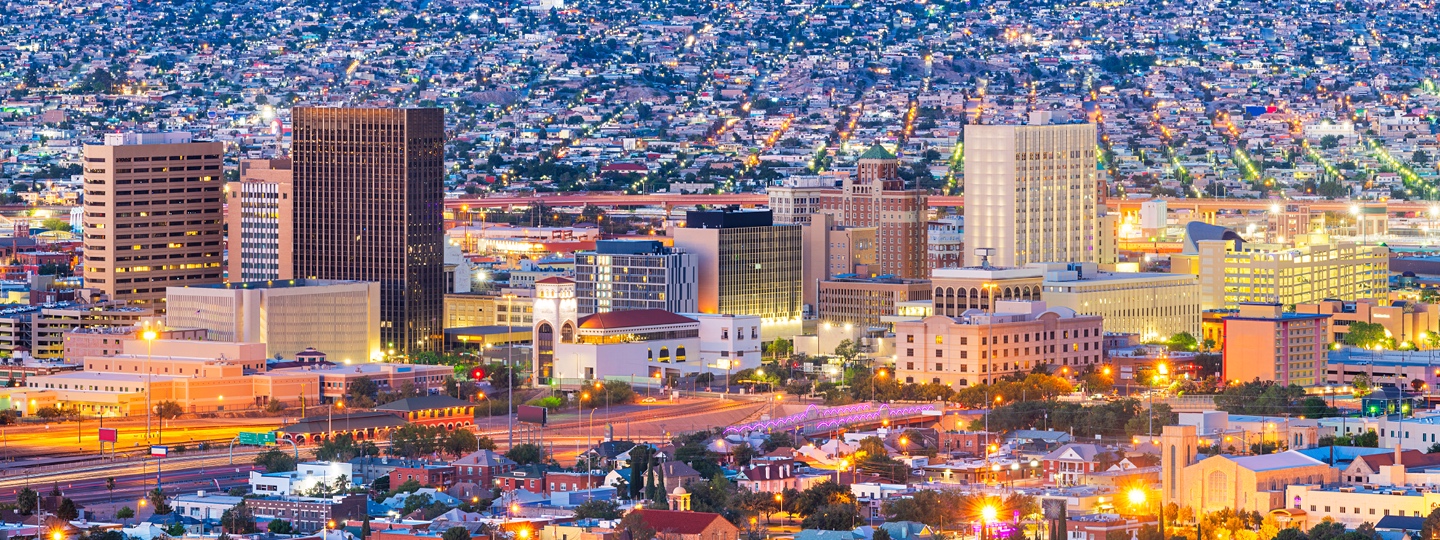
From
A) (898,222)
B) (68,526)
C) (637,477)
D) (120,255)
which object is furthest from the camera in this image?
(898,222)

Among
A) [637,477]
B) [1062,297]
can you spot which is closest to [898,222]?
[1062,297]

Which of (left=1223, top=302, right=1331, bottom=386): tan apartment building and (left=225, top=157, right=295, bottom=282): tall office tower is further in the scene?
(left=225, top=157, right=295, bottom=282): tall office tower

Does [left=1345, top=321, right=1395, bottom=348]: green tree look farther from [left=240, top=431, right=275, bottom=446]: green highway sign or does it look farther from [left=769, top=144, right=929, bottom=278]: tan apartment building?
[left=240, top=431, right=275, bottom=446]: green highway sign

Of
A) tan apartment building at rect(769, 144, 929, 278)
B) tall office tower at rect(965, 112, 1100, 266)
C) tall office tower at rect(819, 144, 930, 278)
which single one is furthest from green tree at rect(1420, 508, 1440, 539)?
tall office tower at rect(819, 144, 930, 278)

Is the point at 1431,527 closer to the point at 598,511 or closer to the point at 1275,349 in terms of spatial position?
the point at 598,511

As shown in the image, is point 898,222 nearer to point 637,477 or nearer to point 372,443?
point 372,443

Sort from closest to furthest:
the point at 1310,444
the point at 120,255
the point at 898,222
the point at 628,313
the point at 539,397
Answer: the point at 1310,444
the point at 539,397
the point at 628,313
the point at 120,255
the point at 898,222

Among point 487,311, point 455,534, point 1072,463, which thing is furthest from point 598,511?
point 487,311
